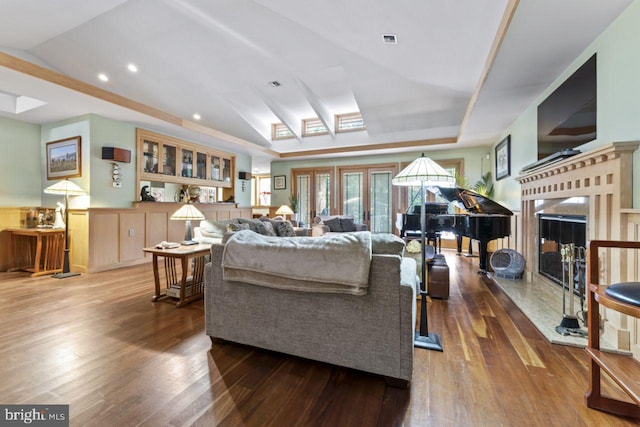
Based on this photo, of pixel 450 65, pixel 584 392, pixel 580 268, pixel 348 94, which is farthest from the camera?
pixel 348 94

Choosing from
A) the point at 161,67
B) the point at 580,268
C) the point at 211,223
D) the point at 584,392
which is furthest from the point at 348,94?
the point at 584,392

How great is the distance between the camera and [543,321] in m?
A: 2.41

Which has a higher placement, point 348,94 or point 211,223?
point 348,94

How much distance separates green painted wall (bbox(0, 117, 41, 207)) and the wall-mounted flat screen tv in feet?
25.9

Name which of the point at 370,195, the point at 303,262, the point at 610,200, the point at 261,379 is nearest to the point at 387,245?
the point at 303,262

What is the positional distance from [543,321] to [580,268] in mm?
552

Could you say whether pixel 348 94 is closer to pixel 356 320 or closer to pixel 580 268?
pixel 580 268

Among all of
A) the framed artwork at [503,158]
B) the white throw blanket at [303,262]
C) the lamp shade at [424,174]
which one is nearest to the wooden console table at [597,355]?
the lamp shade at [424,174]

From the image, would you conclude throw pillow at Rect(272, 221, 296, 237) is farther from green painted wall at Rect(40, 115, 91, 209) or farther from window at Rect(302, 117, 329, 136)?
window at Rect(302, 117, 329, 136)

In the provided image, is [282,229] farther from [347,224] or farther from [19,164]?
[19,164]

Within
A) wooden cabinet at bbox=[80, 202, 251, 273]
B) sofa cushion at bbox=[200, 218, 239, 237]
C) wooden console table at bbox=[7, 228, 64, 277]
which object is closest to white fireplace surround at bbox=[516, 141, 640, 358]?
sofa cushion at bbox=[200, 218, 239, 237]

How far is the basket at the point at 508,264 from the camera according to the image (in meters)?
3.77

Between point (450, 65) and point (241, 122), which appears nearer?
point (450, 65)

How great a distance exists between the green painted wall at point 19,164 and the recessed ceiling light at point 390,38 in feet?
20.1
